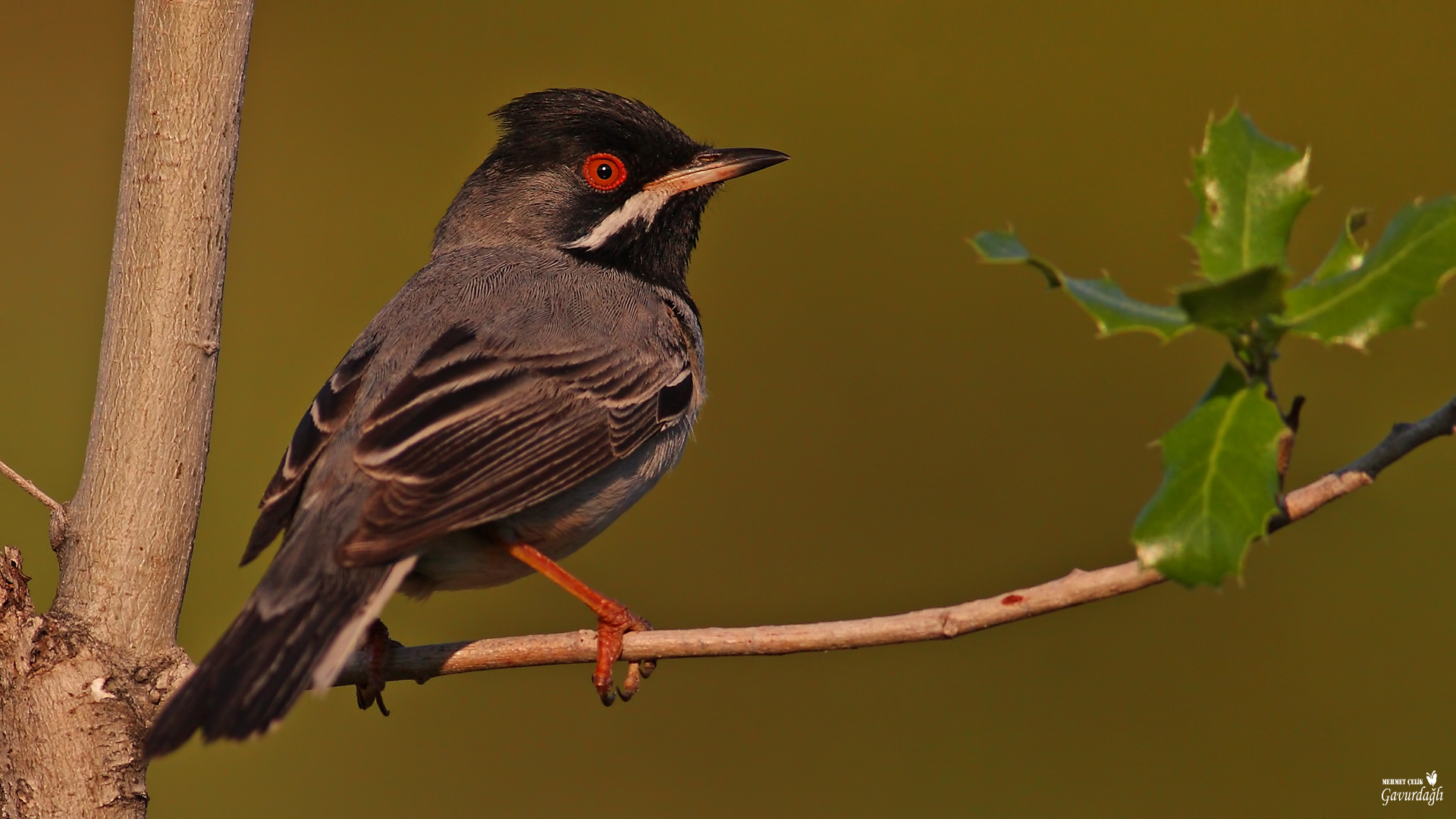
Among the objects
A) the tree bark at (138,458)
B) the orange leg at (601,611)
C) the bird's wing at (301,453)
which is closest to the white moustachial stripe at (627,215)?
the bird's wing at (301,453)

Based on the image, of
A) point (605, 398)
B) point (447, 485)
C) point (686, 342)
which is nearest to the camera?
point (447, 485)

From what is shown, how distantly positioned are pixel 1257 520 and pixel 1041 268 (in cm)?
47

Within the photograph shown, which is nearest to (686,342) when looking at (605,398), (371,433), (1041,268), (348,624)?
→ (605,398)

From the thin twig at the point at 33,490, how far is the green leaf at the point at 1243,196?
2376mm

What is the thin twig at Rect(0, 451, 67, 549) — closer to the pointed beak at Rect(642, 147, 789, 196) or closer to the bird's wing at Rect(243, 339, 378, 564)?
the bird's wing at Rect(243, 339, 378, 564)

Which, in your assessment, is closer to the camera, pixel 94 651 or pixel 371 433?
pixel 94 651

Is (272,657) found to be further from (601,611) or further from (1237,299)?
(1237,299)

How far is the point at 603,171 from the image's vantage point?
475cm

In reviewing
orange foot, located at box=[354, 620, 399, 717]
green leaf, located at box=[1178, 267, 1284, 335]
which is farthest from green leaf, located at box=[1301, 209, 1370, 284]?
orange foot, located at box=[354, 620, 399, 717]

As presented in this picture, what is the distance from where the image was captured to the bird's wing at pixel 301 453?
3.52 metres

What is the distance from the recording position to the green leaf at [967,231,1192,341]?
1781mm

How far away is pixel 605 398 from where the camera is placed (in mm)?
3900

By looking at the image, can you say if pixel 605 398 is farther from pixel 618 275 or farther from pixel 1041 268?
pixel 1041 268

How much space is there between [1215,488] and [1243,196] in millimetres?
464
